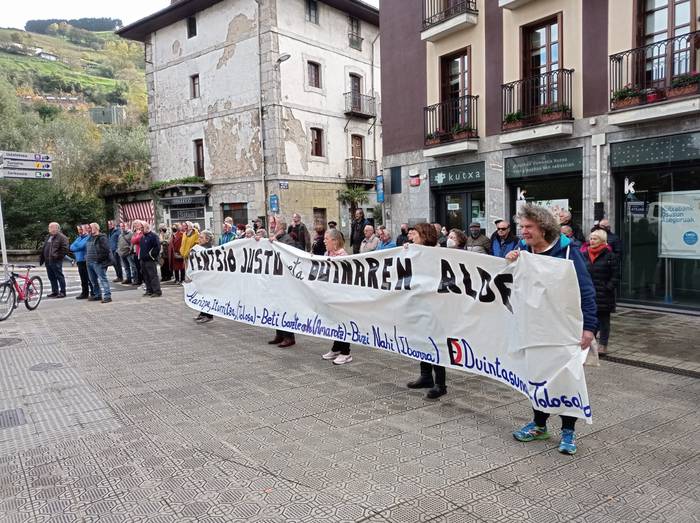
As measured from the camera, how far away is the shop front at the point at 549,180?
1213 centimetres

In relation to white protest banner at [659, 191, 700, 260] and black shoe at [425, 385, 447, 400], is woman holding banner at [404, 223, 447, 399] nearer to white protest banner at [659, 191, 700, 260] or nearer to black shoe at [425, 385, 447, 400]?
black shoe at [425, 385, 447, 400]

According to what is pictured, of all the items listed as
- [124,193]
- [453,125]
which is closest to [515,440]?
[453,125]

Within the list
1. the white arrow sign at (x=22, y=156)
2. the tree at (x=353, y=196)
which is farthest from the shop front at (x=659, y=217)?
the tree at (x=353, y=196)

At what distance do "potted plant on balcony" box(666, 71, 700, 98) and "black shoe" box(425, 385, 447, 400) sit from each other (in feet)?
27.0

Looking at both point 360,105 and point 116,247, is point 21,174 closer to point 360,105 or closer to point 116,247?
point 116,247

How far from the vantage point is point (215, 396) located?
18.7 ft

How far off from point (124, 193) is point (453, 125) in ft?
89.8

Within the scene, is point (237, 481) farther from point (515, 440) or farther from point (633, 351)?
point (633, 351)

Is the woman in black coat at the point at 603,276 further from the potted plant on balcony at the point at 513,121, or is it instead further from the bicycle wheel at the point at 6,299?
the bicycle wheel at the point at 6,299

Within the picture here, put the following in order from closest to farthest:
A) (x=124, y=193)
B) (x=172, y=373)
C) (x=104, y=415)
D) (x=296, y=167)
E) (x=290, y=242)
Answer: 1. (x=104, y=415)
2. (x=172, y=373)
3. (x=290, y=242)
4. (x=296, y=167)
5. (x=124, y=193)

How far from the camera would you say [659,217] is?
429 inches

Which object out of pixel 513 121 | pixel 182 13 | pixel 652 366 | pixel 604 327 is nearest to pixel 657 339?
pixel 604 327

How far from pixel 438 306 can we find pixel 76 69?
177 meters

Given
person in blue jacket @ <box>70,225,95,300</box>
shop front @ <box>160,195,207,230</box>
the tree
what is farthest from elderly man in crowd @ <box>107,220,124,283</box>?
the tree
